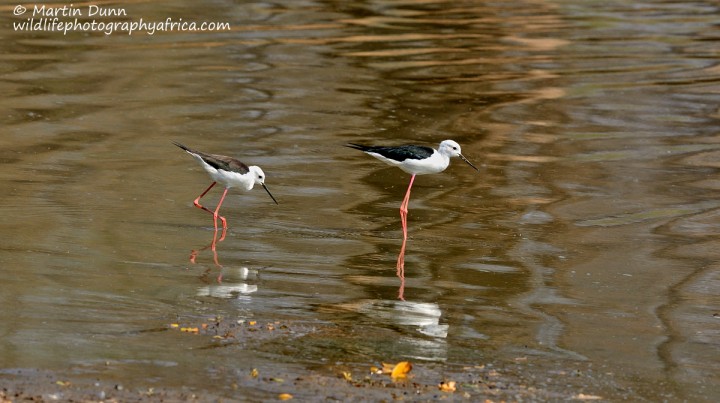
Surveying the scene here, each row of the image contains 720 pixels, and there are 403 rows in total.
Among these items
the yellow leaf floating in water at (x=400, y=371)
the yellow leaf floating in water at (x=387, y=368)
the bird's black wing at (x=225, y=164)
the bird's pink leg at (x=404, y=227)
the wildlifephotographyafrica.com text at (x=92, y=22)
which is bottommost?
the bird's pink leg at (x=404, y=227)

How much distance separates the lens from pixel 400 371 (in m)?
7.06

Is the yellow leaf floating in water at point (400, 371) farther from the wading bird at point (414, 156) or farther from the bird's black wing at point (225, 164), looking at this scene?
the wading bird at point (414, 156)

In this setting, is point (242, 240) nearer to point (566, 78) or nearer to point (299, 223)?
point (299, 223)

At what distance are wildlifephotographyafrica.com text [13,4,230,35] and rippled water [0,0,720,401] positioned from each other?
1.91ft

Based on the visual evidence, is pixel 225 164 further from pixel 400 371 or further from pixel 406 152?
pixel 400 371

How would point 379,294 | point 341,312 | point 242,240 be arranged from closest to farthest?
point 341,312 < point 379,294 < point 242,240

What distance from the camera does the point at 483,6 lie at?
2634 centimetres

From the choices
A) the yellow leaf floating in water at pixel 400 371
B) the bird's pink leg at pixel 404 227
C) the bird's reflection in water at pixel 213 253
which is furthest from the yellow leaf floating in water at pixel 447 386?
the bird's pink leg at pixel 404 227

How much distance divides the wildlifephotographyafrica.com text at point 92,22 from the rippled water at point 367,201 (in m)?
0.58

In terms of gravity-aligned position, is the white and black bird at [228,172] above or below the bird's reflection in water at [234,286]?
above

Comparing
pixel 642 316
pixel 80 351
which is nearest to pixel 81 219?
pixel 80 351

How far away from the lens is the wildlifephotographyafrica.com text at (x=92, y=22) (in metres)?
23.0

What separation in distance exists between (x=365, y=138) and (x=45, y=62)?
675 cm

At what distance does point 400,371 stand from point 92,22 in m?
17.8
